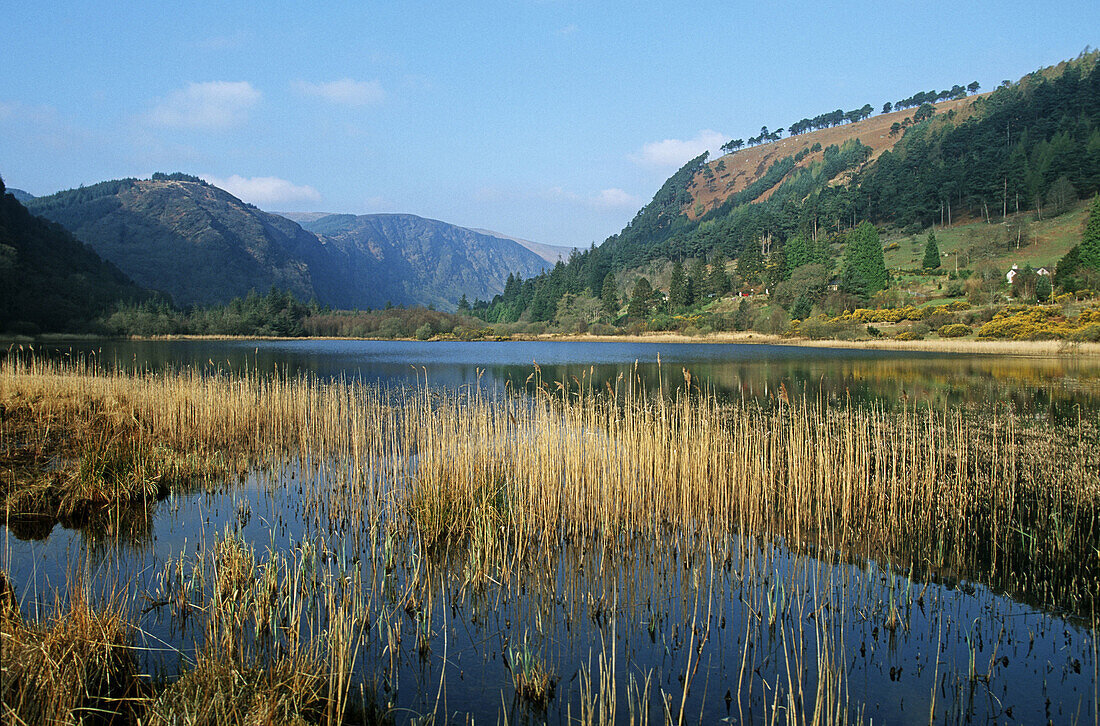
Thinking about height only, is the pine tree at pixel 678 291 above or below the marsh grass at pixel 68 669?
above

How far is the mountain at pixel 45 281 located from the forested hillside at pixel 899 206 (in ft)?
217

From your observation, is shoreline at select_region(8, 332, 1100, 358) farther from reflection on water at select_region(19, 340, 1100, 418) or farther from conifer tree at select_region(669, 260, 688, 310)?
conifer tree at select_region(669, 260, 688, 310)

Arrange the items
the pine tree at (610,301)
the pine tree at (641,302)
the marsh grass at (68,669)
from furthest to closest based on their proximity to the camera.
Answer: the pine tree at (610,301) < the pine tree at (641,302) < the marsh grass at (68,669)

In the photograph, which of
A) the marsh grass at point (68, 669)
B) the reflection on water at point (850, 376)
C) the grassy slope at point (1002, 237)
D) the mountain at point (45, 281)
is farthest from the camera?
the grassy slope at point (1002, 237)

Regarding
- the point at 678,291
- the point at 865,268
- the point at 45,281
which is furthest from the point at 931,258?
the point at 45,281

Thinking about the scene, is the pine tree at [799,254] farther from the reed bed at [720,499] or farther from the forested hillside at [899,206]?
the reed bed at [720,499]

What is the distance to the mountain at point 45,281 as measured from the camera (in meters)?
61.5

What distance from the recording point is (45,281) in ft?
233

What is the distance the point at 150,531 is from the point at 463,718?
5.27m

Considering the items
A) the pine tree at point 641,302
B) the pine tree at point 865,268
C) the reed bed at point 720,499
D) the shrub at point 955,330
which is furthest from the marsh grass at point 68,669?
the pine tree at point 641,302

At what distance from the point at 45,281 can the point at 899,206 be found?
118m

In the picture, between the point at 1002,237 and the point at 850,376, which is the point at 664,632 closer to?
the point at 850,376

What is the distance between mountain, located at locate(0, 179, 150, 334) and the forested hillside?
66032mm

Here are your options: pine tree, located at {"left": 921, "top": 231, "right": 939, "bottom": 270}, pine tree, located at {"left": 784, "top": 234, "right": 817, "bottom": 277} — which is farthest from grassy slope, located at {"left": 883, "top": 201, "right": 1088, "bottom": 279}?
pine tree, located at {"left": 784, "top": 234, "right": 817, "bottom": 277}
